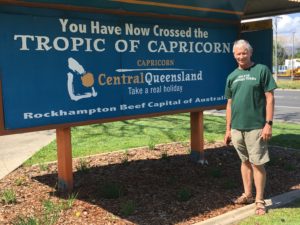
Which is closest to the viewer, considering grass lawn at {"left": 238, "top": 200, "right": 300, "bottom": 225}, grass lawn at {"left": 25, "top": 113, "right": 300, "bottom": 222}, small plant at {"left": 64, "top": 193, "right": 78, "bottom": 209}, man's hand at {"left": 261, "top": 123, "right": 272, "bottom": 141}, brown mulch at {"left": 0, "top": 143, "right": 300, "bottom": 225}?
grass lawn at {"left": 238, "top": 200, "right": 300, "bottom": 225}

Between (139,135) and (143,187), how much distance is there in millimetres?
3936

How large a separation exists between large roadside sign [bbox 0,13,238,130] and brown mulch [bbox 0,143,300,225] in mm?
921

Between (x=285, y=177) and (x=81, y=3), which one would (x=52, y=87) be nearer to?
(x=81, y=3)

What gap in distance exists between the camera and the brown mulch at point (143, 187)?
4590mm

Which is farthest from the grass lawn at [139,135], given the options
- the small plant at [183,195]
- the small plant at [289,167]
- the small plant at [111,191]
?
the small plant at [183,195]

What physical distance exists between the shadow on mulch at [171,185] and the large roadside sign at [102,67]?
917 millimetres

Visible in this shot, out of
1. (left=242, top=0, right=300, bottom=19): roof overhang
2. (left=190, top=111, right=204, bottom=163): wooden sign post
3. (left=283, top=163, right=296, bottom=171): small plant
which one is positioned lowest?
(left=283, top=163, right=296, bottom=171): small plant

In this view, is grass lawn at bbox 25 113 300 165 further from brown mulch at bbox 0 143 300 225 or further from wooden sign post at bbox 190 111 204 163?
wooden sign post at bbox 190 111 204 163

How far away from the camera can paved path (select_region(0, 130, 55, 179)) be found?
22.9 feet

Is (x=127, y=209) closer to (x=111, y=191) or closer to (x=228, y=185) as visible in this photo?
(x=111, y=191)

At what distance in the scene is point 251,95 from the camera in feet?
15.0

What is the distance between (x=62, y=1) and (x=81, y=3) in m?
0.23

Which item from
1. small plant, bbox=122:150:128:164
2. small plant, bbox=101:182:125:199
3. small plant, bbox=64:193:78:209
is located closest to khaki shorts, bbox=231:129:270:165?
small plant, bbox=101:182:125:199

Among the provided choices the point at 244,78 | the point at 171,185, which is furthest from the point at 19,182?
the point at 244,78
